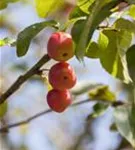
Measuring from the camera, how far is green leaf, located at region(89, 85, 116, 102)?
90.4 inches

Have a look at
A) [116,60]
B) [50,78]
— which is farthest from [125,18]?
[50,78]

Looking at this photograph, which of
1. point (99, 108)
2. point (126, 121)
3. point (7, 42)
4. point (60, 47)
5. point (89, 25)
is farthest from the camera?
point (99, 108)

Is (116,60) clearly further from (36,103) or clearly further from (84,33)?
(36,103)

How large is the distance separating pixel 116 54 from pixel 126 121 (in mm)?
561

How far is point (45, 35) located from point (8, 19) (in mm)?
424

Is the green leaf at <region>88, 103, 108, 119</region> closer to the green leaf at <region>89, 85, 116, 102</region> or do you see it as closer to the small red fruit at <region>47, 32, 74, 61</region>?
the green leaf at <region>89, 85, 116, 102</region>

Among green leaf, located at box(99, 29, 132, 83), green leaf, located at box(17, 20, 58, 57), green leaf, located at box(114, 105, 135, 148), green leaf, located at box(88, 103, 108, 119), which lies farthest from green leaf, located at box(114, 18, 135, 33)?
green leaf, located at box(88, 103, 108, 119)

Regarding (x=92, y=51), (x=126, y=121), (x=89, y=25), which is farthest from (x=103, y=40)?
(x=126, y=121)

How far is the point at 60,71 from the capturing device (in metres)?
1.30

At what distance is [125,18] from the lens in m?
1.26

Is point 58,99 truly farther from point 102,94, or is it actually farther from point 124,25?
point 102,94

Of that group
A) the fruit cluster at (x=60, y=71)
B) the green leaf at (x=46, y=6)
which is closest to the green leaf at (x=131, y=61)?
the fruit cluster at (x=60, y=71)

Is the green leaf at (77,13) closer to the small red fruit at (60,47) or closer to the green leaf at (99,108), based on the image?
the small red fruit at (60,47)

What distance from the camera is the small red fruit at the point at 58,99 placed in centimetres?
138
